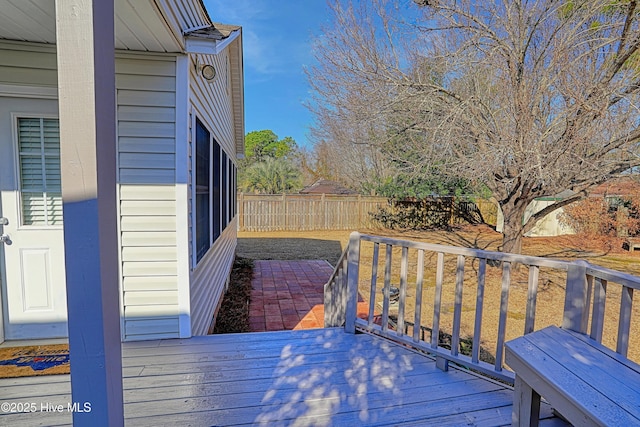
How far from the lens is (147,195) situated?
99.3 inches

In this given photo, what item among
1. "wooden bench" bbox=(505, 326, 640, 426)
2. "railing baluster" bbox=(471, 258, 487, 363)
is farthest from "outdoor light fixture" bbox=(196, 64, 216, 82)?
"wooden bench" bbox=(505, 326, 640, 426)

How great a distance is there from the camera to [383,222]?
13.5m

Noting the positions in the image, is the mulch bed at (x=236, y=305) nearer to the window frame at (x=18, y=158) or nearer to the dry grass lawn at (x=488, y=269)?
the dry grass lawn at (x=488, y=269)

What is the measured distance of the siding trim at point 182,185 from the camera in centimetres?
249

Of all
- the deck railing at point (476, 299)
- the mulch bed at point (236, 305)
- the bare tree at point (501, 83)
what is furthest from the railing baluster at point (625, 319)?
the bare tree at point (501, 83)

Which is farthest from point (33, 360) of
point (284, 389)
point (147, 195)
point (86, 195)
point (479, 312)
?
point (479, 312)

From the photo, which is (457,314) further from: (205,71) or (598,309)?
(205,71)

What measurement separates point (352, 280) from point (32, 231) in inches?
101

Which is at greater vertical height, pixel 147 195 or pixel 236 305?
pixel 147 195

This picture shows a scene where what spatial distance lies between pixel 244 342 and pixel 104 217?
181 centimetres

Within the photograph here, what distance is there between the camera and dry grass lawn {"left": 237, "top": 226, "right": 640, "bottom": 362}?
4.45 meters

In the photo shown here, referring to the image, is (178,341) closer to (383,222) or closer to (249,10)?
(249,10)

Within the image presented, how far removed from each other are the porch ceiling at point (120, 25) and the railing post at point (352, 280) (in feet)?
6.51

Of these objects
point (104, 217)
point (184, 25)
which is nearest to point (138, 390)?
point (104, 217)
